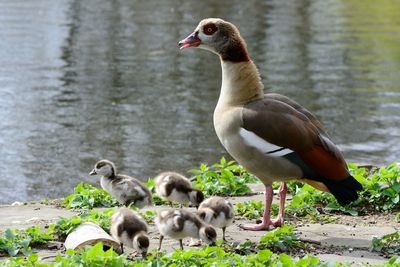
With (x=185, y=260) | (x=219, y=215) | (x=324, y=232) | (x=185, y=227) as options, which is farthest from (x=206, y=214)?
(x=324, y=232)

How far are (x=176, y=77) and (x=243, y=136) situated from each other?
11.8 metres

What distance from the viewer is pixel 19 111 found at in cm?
1686

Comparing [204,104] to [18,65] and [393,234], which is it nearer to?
[18,65]

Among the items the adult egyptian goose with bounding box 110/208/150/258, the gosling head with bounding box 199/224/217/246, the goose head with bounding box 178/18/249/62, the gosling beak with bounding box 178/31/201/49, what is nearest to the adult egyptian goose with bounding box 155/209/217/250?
the gosling head with bounding box 199/224/217/246

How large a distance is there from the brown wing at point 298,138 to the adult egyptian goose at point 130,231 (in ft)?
4.57

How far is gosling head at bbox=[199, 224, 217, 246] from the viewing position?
23.6 feet

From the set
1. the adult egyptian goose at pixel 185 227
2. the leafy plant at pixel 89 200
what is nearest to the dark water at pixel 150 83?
the leafy plant at pixel 89 200

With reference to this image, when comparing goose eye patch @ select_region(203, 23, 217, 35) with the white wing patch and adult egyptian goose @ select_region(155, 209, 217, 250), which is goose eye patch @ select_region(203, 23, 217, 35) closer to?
the white wing patch

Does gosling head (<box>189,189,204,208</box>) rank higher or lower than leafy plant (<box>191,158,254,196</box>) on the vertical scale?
higher

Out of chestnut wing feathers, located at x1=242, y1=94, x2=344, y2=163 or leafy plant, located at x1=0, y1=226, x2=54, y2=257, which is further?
chestnut wing feathers, located at x1=242, y1=94, x2=344, y2=163

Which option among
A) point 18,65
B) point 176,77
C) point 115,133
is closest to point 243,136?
point 115,133

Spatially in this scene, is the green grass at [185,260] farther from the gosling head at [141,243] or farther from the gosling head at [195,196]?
the gosling head at [195,196]

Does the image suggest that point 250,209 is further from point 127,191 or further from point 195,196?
point 127,191

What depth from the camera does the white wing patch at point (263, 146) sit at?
26.4 ft
